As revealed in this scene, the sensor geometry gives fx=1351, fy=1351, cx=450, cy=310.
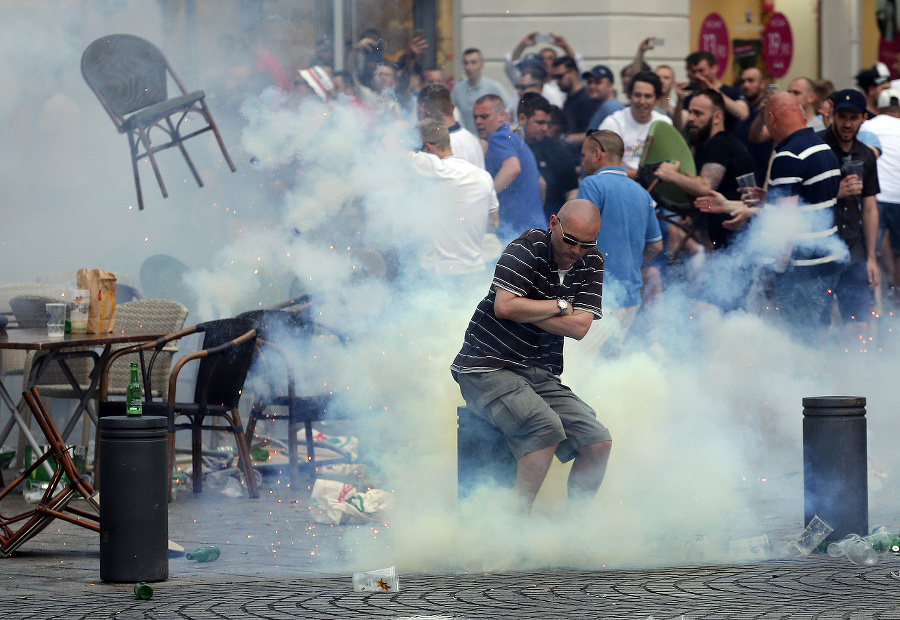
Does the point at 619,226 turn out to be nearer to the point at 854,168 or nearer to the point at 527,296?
the point at 527,296

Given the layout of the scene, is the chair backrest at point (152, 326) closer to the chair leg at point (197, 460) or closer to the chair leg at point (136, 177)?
the chair leg at point (197, 460)

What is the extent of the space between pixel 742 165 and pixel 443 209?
232cm

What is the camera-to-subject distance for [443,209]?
7910 mm

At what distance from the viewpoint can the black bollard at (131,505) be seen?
17.8ft

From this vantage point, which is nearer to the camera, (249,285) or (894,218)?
(249,285)

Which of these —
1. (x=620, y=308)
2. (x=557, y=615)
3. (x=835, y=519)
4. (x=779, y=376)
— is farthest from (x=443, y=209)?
(x=557, y=615)

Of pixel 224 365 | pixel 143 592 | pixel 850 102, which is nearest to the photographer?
pixel 143 592

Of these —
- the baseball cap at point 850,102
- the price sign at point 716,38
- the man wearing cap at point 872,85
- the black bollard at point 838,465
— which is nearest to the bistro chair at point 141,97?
the baseball cap at point 850,102

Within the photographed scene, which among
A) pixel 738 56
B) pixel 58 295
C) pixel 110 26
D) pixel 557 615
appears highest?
pixel 738 56

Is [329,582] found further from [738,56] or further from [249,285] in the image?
[738,56]

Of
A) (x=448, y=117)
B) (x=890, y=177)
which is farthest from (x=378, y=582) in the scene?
(x=890, y=177)

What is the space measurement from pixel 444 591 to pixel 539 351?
1.25m

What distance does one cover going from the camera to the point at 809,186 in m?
8.22

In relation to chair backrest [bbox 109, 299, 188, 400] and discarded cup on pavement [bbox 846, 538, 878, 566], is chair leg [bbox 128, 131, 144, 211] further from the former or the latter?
discarded cup on pavement [bbox 846, 538, 878, 566]
